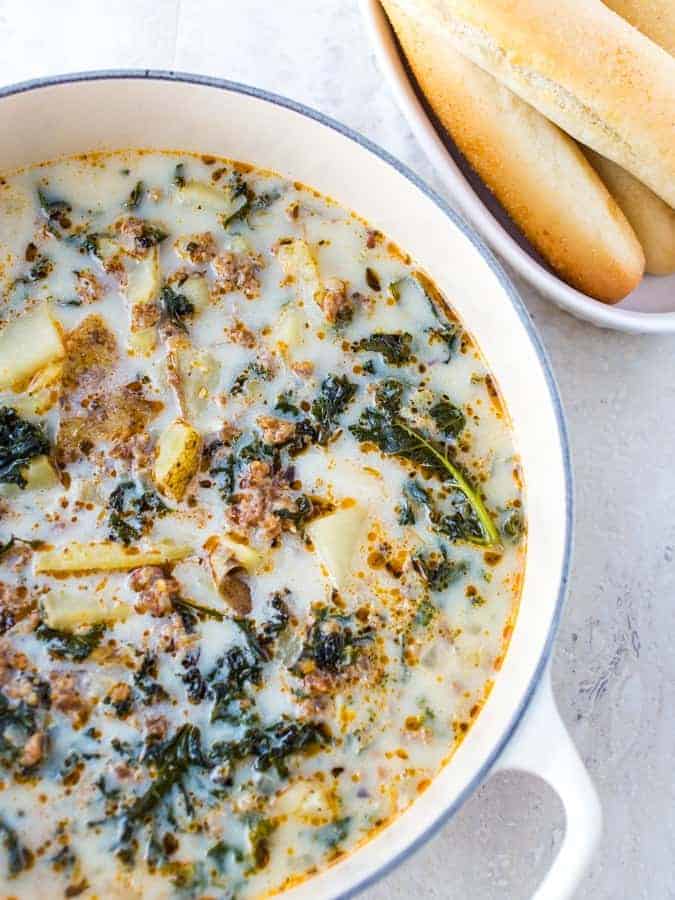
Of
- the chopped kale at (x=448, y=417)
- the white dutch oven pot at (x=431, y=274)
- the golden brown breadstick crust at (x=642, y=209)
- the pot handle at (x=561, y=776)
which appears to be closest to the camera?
the pot handle at (x=561, y=776)

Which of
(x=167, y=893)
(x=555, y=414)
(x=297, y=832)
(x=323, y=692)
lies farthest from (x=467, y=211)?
(x=167, y=893)

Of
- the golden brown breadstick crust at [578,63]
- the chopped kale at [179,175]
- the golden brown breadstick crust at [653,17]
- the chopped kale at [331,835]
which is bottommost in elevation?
the chopped kale at [331,835]

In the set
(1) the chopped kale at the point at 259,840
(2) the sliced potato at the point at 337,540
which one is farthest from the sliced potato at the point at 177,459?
(1) the chopped kale at the point at 259,840

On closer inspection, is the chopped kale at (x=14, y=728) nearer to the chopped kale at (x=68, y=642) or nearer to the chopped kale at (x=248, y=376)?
the chopped kale at (x=68, y=642)

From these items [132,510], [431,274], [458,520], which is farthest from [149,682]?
[431,274]

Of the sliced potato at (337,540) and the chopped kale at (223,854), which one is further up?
the sliced potato at (337,540)

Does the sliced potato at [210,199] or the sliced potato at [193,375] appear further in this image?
the sliced potato at [210,199]

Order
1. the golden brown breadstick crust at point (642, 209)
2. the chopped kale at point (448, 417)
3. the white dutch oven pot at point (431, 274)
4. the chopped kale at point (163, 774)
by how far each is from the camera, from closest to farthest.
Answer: the white dutch oven pot at point (431, 274)
the chopped kale at point (163, 774)
the chopped kale at point (448, 417)
the golden brown breadstick crust at point (642, 209)

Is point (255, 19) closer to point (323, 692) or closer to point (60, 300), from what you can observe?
point (60, 300)
